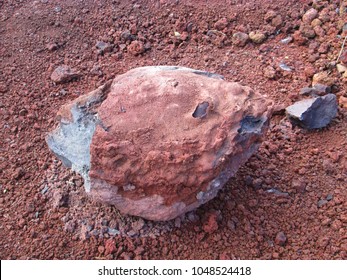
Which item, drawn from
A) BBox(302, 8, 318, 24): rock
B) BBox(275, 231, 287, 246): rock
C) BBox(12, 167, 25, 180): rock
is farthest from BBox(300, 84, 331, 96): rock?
BBox(12, 167, 25, 180): rock

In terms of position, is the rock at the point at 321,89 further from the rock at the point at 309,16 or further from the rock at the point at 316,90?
the rock at the point at 309,16

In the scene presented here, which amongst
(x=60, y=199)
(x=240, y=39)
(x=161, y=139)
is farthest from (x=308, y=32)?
(x=60, y=199)

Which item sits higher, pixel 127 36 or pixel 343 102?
pixel 127 36

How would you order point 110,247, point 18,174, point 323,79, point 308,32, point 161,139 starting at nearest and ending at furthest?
point 161,139
point 110,247
point 18,174
point 323,79
point 308,32

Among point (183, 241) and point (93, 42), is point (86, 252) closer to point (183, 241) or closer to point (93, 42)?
point (183, 241)

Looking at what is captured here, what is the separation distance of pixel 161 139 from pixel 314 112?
116 cm

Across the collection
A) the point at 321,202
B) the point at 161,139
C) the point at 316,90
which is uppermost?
the point at 161,139

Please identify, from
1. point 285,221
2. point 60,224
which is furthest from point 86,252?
point 285,221

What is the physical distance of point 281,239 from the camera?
2152mm

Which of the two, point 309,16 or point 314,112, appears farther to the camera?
point 309,16

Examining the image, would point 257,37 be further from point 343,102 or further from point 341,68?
point 343,102

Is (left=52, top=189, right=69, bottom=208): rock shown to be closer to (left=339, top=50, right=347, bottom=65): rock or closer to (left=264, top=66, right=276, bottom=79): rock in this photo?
(left=264, top=66, right=276, bottom=79): rock

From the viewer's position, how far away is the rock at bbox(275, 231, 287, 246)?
215cm

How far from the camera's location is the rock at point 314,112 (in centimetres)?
263
